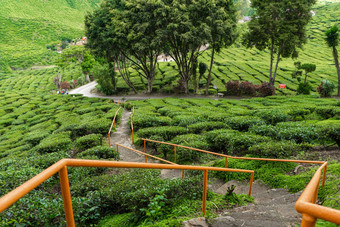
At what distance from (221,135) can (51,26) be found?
113953 millimetres

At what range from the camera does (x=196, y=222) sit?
3.12m

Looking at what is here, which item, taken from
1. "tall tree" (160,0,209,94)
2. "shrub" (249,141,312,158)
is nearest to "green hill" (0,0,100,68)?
"tall tree" (160,0,209,94)

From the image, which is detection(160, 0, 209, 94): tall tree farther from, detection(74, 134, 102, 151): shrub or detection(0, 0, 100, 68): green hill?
detection(0, 0, 100, 68): green hill

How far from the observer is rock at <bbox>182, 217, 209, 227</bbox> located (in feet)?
10.1

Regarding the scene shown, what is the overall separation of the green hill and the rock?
7221cm

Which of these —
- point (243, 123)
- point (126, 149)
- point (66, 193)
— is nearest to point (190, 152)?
point (126, 149)

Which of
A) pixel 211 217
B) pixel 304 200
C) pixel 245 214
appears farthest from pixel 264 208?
pixel 304 200

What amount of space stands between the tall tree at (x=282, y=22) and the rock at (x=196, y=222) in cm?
2359

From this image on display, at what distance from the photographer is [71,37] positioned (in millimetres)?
93938

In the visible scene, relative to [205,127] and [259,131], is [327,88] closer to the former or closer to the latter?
[259,131]

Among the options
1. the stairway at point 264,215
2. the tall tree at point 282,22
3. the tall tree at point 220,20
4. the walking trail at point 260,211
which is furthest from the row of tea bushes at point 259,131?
the tall tree at point 282,22

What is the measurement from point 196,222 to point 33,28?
373 ft

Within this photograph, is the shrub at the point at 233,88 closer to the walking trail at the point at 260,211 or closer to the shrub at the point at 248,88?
the shrub at the point at 248,88

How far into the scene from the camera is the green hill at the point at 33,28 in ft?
240
